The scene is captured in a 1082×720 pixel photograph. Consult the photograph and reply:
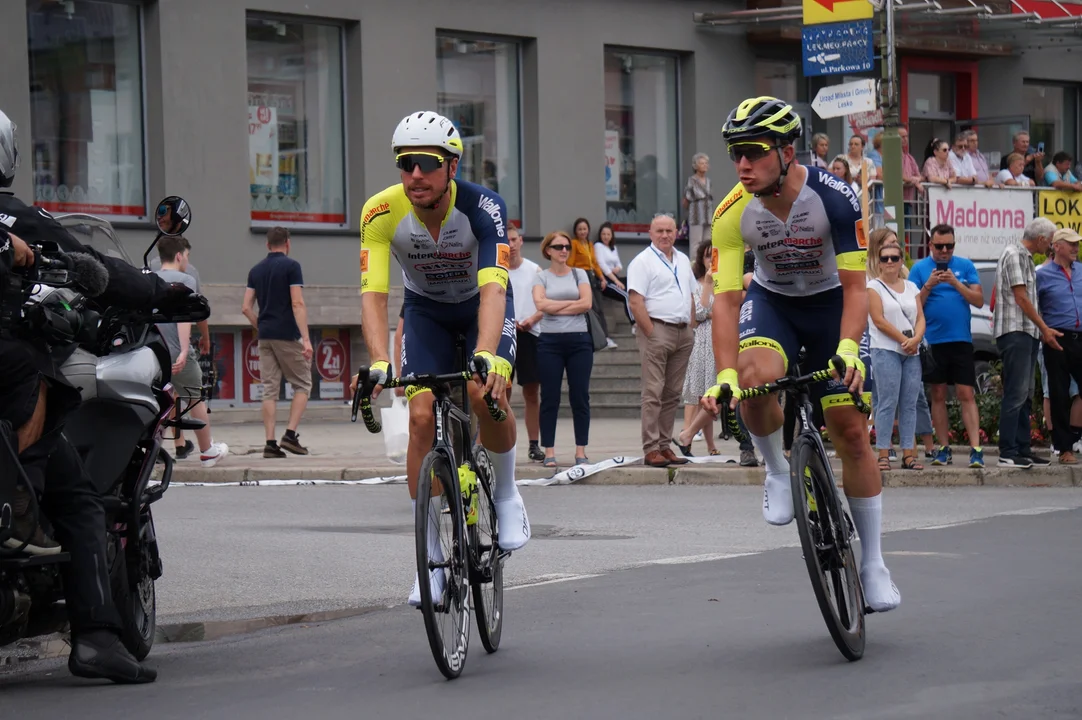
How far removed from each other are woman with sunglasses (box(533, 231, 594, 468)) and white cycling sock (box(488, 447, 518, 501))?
7641 mm

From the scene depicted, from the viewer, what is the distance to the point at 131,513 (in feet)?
21.7

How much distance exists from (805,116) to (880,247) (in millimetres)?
14000

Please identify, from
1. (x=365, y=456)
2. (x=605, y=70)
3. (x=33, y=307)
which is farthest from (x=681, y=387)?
(x=605, y=70)

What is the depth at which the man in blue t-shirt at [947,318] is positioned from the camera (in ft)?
50.7

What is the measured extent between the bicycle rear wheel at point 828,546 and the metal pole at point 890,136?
33.5 feet

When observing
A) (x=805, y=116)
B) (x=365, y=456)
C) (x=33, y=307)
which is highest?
(x=805, y=116)

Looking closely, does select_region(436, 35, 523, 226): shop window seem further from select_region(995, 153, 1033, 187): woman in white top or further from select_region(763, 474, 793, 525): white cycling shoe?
select_region(763, 474, 793, 525): white cycling shoe

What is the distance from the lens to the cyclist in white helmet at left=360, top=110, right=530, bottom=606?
7.05 metres

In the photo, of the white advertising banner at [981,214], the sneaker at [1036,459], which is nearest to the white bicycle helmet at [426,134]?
the sneaker at [1036,459]

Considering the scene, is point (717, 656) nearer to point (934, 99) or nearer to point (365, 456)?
point (365, 456)

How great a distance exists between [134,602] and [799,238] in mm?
2971

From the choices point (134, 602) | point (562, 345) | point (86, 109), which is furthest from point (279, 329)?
point (134, 602)

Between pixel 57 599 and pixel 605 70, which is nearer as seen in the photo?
pixel 57 599

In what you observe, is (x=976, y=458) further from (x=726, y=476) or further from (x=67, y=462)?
(x=67, y=462)
